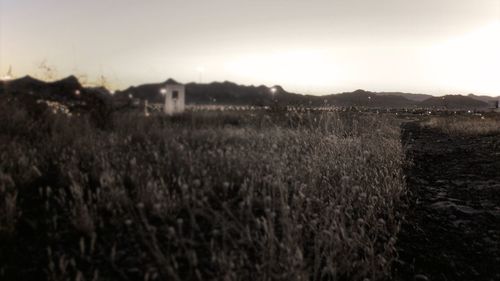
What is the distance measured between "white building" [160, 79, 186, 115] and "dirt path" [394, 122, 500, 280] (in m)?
6.30

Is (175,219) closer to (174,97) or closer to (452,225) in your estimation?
(452,225)

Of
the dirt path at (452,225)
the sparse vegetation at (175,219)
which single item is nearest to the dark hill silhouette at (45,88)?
the sparse vegetation at (175,219)

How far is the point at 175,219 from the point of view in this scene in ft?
13.6

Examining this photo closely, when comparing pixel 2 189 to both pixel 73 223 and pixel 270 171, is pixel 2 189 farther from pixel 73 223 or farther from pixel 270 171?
pixel 270 171

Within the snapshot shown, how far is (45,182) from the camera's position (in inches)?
193

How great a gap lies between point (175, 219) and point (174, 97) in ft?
28.9

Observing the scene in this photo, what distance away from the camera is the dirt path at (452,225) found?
396cm

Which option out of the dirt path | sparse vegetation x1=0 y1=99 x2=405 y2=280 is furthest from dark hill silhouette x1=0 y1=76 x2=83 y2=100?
the dirt path

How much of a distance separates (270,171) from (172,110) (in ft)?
22.6

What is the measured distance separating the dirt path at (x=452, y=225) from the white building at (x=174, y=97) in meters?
6.30

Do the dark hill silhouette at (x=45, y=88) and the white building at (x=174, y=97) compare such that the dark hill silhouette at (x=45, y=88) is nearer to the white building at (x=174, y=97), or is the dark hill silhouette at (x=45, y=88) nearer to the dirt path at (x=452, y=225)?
the white building at (x=174, y=97)

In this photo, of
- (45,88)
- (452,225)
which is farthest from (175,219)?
(45,88)

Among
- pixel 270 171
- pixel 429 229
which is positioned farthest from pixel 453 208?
pixel 270 171

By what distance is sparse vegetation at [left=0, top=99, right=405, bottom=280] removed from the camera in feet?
10.4
